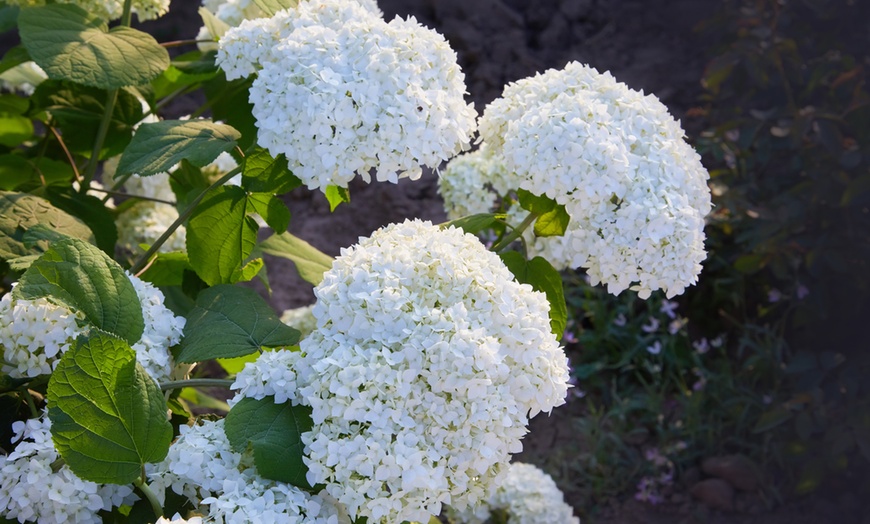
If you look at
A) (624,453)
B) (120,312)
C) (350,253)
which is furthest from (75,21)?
(624,453)

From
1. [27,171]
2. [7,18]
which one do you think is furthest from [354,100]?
[27,171]

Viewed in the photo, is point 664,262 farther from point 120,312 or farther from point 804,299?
point 804,299

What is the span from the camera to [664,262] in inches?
50.4

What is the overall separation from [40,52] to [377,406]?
88 centimetres

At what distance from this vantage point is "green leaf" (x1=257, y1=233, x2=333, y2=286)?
1.66m

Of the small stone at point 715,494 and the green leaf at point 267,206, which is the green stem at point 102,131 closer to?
the green leaf at point 267,206

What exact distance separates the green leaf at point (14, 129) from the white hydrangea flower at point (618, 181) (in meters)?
1.41

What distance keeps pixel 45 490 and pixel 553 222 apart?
818 mm

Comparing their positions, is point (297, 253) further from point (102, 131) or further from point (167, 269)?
point (102, 131)

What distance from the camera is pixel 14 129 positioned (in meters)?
2.20

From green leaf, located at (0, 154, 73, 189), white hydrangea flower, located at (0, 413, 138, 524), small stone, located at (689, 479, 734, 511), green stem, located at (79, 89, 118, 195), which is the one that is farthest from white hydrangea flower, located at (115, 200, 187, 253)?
small stone, located at (689, 479, 734, 511)

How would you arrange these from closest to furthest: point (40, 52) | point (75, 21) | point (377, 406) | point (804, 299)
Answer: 1. point (377, 406)
2. point (40, 52)
3. point (75, 21)
4. point (804, 299)

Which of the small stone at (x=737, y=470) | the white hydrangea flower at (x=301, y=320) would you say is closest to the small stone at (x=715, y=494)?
the small stone at (x=737, y=470)

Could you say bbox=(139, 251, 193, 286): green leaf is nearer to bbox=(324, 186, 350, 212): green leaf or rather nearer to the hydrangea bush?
the hydrangea bush
